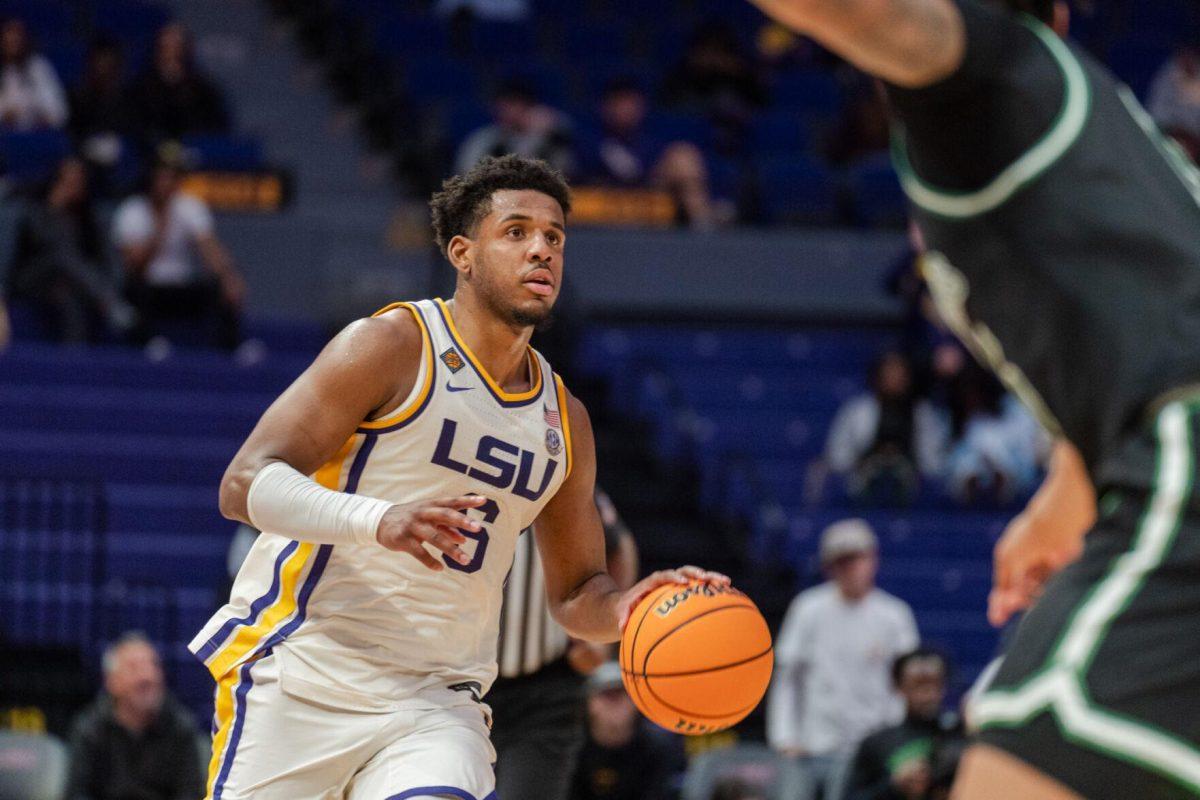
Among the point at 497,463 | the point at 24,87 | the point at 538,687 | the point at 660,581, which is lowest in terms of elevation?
the point at 24,87

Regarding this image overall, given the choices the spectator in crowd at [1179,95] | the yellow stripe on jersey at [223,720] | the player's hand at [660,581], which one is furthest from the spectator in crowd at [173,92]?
the player's hand at [660,581]

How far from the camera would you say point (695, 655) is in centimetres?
458

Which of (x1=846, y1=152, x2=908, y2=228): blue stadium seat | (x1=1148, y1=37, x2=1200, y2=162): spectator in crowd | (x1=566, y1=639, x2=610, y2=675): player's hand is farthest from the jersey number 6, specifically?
(x1=1148, y1=37, x2=1200, y2=162): spectator in crowd

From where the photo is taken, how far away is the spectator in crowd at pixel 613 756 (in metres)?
9.42

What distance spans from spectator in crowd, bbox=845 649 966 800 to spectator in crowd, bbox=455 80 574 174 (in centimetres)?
501

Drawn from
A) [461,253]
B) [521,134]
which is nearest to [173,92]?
[521,134]

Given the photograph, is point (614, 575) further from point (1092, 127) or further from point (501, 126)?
point (501, 126)

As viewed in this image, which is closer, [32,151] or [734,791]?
[734,791]

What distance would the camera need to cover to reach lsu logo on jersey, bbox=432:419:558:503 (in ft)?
15.4

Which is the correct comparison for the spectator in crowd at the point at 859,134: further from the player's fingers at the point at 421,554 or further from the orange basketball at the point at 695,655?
the player's fingers at the point at 421,554

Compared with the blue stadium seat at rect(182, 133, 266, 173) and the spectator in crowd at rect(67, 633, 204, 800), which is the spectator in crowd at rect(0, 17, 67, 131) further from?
the spectator in crowd at rect(67, 633, 204, 800)

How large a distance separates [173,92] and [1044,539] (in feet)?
39.1

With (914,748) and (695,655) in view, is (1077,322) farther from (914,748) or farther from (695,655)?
(914,748)

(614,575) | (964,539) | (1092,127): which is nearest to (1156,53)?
(964,539)
